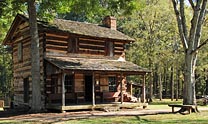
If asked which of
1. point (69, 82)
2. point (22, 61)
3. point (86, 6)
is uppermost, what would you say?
point (86, 6)

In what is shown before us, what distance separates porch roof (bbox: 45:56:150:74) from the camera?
21.9m

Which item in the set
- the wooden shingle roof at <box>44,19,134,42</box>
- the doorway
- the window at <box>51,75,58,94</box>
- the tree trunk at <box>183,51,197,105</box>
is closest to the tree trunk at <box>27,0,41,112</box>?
the wooden shingle roof at <box>44,19,134,42</box>

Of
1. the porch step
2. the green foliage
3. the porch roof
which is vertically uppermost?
the green foliage

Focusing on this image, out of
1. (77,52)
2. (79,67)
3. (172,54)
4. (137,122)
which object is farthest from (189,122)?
(172,54)

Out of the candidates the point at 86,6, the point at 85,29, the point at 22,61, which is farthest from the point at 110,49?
the point at 22,61

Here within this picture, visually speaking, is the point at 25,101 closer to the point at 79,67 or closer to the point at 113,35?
the point at 79,67

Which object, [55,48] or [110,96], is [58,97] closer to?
[55,48]

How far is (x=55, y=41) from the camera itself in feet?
79.3

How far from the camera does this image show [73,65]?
22.1 meters

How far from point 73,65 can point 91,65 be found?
5.62 ft

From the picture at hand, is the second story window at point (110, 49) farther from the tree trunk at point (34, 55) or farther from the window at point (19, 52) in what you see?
the tree trunk at point (34, 55)

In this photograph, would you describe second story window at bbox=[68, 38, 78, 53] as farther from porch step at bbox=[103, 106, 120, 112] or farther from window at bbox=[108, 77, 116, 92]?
porch step at bbox=[103, 106, 120, 112]

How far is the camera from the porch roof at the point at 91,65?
71.9ft

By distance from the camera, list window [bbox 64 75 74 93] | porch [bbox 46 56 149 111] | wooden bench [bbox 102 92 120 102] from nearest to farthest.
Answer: porch [bbox 46 56 149 111]
window [bbox 64 75 74 93]
wooden bench [bbox 102 92 120 102]
